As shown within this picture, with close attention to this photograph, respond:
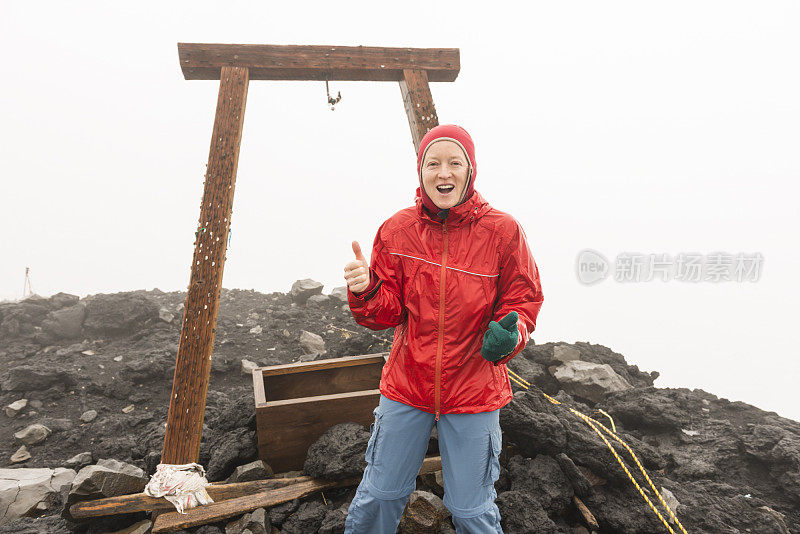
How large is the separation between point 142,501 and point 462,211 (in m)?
2.97

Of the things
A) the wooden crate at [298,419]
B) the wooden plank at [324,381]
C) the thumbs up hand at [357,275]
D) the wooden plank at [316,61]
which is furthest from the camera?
the wooden plank at [324,381]

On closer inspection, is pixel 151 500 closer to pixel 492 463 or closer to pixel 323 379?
pixel 323 379

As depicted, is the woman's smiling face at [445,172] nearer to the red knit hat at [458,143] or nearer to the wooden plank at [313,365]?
the red knit hat at [458,143]

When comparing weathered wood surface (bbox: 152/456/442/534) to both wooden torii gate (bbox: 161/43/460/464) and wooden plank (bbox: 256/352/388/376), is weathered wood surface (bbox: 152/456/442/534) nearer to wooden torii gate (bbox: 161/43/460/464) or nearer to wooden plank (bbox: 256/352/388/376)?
wooden torii gate (bbox: 161/43/460/464)

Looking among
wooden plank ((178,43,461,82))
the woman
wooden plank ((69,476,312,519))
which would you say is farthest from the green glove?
wooden plank ((178,43,461,82))

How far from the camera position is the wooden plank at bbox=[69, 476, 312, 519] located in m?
3.27

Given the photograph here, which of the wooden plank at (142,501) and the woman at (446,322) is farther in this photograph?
the wooden plank at (142,501)

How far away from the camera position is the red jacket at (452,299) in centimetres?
248

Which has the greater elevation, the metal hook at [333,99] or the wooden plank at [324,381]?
the metal hook at [333,99]

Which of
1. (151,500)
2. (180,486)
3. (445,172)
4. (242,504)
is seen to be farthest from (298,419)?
(445,172)

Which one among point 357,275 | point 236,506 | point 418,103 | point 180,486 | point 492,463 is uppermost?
point 418,103

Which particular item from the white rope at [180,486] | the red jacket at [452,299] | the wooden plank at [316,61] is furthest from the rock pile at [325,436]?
the wooden plank at [316,61]

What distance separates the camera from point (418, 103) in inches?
164

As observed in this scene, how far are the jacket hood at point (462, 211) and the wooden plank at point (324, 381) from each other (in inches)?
91.8
